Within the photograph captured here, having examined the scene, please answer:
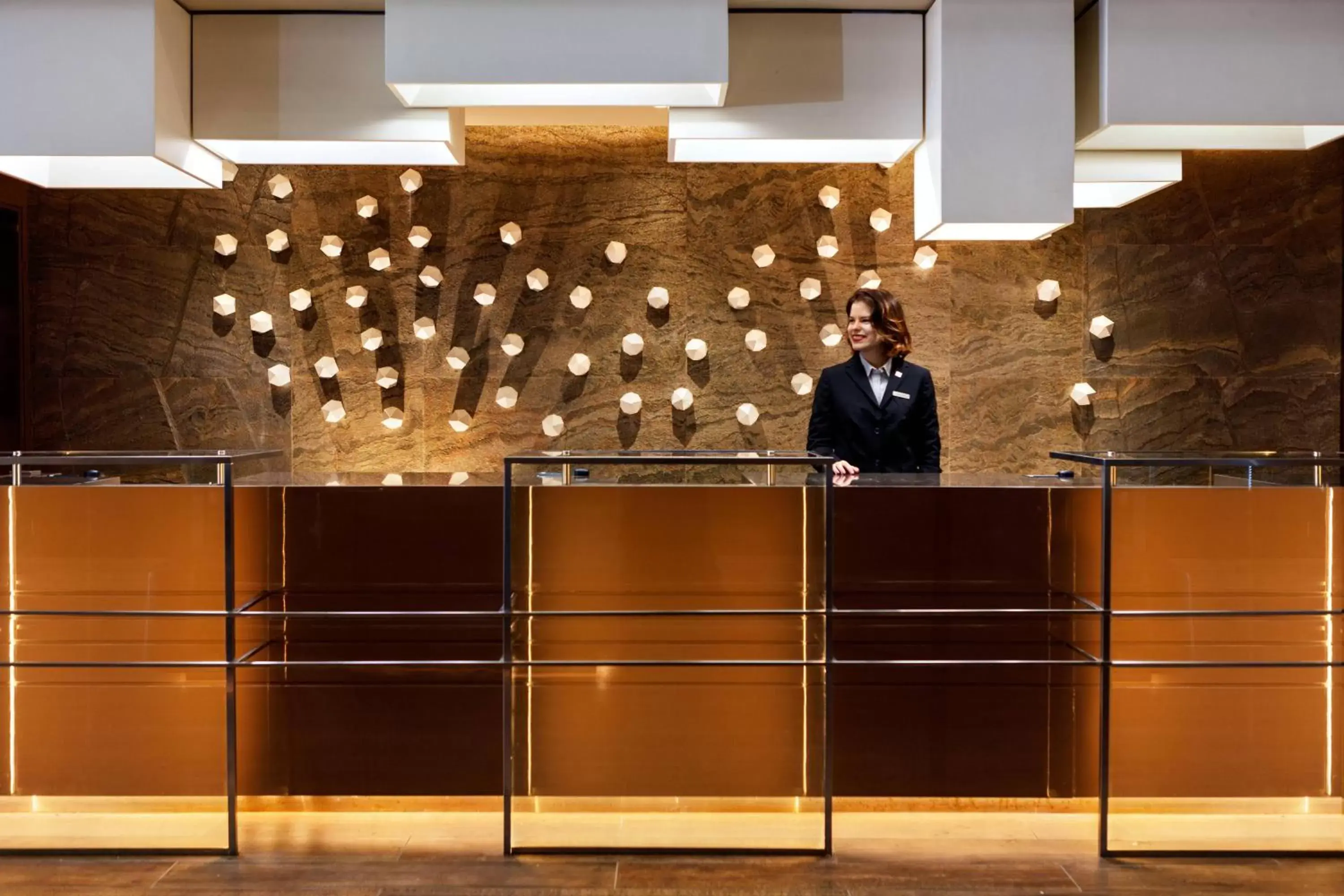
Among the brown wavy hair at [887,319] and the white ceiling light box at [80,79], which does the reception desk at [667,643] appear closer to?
the brown wavy hair at [887,319]

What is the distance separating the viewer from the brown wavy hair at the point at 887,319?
140 inches

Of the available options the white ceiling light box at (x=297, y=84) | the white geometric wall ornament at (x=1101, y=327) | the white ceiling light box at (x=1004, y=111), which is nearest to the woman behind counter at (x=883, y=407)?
the white ceiling light box at (x=1004, y=111)

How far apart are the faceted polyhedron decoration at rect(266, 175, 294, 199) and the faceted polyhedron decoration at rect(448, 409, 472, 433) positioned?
1215mm

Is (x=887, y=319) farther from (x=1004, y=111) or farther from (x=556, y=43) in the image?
(x=556, y=43)

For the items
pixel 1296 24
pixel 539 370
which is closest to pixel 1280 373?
pixel 1296 24

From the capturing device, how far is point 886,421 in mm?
3650

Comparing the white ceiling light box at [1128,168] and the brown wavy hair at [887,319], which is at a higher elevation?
the white ceiling light box at [1128,168]

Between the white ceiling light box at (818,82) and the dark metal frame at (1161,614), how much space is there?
1292mm

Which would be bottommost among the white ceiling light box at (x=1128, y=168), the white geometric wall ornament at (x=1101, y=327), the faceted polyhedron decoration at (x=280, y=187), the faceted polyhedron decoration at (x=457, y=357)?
the faceted polyhedron decoration at (x=457, y=357)

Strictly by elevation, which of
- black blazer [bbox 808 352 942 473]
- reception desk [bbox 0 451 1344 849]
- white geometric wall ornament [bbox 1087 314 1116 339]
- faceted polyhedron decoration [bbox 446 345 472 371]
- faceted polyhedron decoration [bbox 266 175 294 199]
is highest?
faceted polyhedron decoration [bbox 266 175 294 199]

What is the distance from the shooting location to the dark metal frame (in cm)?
275

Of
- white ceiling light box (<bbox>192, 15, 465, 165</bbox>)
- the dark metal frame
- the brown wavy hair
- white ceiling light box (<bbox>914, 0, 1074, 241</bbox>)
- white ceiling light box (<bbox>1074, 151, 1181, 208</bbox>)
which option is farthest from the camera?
white ceiling light box (<bbox>1074, 151, 1181, 208</bbox>)

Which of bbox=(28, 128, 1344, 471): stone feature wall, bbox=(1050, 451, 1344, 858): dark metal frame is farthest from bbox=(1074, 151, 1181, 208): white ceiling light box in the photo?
bbox=(1050, 451, 1344, 858): dark metal frame

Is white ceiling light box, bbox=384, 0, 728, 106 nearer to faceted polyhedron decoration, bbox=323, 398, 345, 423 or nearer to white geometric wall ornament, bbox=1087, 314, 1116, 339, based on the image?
faceted polyhedron decoration, bbox=323, 398, 345, 423
